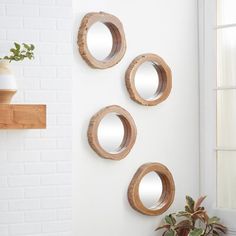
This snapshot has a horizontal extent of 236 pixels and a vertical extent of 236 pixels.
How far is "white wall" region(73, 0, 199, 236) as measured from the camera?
464 cm

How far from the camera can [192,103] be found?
517 centimetres

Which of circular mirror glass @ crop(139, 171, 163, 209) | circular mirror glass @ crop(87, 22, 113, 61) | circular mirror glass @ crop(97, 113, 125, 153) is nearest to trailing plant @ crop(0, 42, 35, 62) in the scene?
circular mirror glass @ crop(87, 22, 113, 61)

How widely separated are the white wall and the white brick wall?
14 cm

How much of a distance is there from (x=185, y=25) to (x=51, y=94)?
1.36m

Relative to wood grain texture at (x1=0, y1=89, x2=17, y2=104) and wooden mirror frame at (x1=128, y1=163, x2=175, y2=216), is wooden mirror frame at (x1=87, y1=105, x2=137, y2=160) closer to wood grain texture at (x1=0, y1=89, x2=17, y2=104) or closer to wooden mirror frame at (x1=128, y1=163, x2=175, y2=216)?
wooden mirror frame at (x1=128, y1=163, x2=175, y2=216)

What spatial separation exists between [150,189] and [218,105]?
85 cm

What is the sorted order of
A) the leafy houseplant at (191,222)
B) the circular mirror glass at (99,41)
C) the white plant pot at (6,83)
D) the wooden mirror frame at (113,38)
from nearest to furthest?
the white plant pot at (6,83)
the wooden mirror frame at (113,38)
the circular mirror glass at (99,41)
the leafy houseplant at (191,222)

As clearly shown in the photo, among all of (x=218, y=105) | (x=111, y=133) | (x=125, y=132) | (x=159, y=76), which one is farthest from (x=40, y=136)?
(x=218, y=105)

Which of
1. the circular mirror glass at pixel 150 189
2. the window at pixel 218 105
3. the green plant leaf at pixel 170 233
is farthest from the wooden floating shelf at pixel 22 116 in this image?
the window at pixel 218 105

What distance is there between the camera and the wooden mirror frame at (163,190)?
4812mm

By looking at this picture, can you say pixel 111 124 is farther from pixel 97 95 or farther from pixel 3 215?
pixel 3 215

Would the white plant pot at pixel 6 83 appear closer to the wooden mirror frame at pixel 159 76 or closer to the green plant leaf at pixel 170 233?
the wooden mirror frame at pixel 159 76

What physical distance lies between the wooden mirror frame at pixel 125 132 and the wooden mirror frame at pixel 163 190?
0.72 feet

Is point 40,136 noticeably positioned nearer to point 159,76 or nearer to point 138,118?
point 138,118
